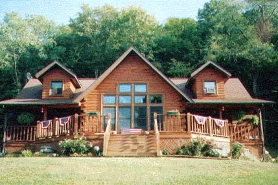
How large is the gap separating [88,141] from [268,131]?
2036cm

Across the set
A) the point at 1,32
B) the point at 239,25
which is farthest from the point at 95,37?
the point at 239,25

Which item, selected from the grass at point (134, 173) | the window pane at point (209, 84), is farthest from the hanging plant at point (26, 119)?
the window pane at point (209, 84)

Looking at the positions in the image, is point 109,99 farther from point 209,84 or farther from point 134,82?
point 209,84

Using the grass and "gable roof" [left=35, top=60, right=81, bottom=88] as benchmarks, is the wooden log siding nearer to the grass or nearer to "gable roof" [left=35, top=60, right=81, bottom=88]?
"gable roof" [left=35, top=60, right=81, bottom=88]

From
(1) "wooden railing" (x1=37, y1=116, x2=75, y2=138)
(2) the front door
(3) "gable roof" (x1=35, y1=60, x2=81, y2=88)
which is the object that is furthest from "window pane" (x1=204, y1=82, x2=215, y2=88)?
(1) "wooden railing" (x1=37, y1=116, x2=75, y2=138)

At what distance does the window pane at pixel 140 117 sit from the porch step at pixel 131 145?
3620 mm

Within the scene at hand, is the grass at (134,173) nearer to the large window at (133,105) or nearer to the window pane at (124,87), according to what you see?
the large window at (133,105)

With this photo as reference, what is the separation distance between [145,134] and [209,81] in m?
7.44

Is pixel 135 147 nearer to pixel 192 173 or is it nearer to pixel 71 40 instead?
pixel 192 173

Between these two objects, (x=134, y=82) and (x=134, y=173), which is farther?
(x=134, y=82)

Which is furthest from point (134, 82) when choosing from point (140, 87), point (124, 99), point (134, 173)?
point (134, 173)

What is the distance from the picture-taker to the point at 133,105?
20469 millimetres

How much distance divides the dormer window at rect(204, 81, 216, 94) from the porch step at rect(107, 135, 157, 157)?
22.9ft

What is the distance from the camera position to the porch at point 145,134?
1569cm
